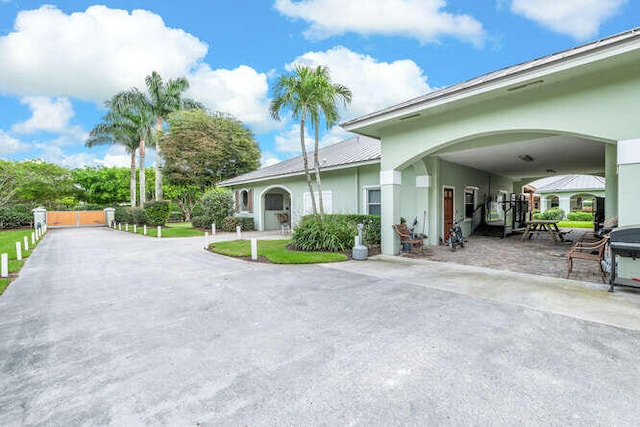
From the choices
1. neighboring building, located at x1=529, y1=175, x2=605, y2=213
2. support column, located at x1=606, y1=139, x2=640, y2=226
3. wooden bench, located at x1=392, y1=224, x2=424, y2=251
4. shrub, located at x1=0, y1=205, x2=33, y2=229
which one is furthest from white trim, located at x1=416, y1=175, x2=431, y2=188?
shrub, located at x1=0, y1=205, x2=33, y2=229

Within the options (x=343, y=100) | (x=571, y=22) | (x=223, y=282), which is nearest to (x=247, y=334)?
(x=223, y=282)

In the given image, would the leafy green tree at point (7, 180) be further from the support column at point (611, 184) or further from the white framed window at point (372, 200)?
the support column at point (611, 184)

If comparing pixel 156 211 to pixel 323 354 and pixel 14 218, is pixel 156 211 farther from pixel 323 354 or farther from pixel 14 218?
pixel 323 354

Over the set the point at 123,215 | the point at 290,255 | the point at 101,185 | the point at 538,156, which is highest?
the point at 101,185

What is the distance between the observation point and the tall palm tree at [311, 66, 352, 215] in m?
9.02

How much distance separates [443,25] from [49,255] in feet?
53.6

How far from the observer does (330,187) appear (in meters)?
13.8

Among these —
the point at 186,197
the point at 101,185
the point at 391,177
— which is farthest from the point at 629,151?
the point at 101,185

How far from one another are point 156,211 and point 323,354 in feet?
75.8

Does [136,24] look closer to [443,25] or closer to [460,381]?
[443,25]

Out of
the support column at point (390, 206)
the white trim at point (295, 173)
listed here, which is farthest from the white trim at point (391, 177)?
the white trim at point (295, 173)

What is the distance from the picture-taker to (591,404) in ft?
7.07

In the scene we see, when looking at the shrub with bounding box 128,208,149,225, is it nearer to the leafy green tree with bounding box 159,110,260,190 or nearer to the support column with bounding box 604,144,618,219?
the leafy green tree with bounding box 159,110,260,190

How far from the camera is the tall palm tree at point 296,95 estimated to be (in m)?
8.98
